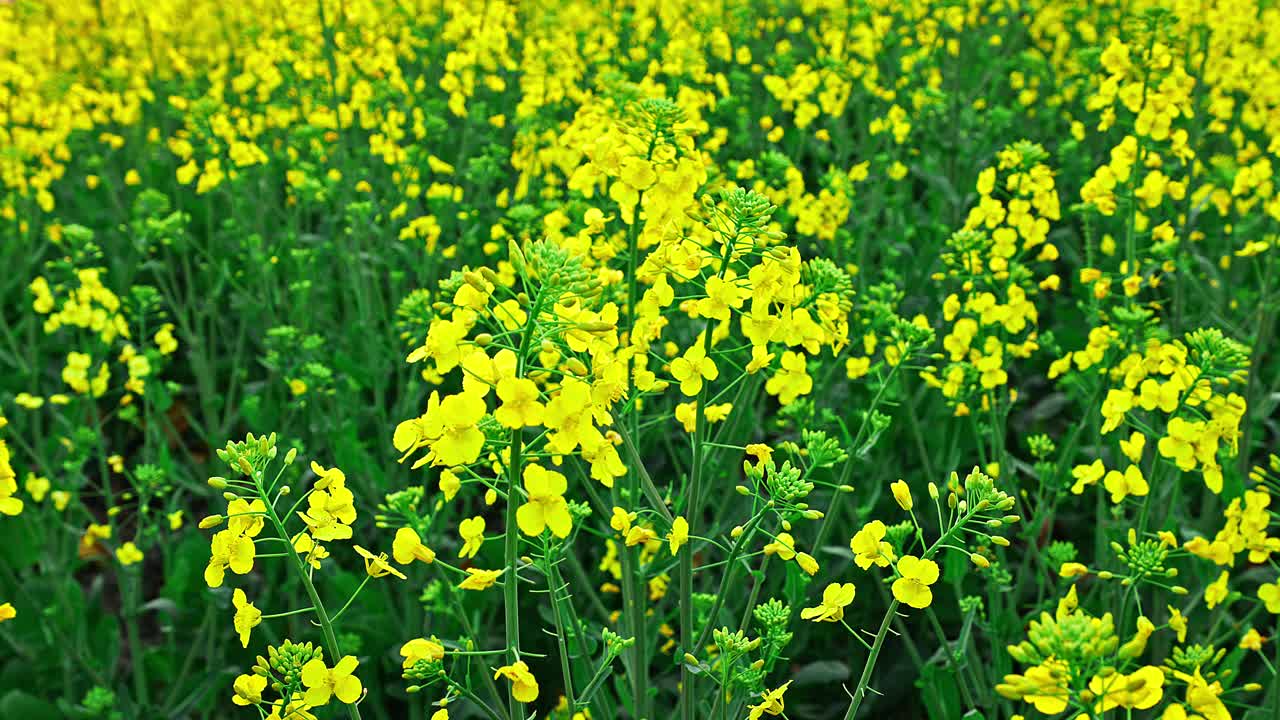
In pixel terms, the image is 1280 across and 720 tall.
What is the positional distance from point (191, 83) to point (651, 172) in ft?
16.0

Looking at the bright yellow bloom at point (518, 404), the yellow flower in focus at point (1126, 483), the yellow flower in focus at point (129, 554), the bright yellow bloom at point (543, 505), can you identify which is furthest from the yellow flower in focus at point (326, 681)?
the yellow flower in focus at point (129, 554)

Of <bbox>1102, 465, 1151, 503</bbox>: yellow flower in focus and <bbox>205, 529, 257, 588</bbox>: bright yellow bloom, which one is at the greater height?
<bbox>205, 529, 257, 588</bbox>: bright yellow bloom

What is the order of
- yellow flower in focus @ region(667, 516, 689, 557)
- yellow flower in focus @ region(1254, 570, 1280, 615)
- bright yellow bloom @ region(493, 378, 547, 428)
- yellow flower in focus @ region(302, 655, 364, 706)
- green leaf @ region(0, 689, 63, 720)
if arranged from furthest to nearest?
green leaf @ region(0, 689, 63, 720)
yellow flower in focus @ region(1254, 570, 1280, 615)
yellow flower in focus @ region(667, 516, 689, 557)
yellow flower in focus @ region(302, 655, 364, 706)
bright yellow bloom @ region(493, 378, 547, 428)

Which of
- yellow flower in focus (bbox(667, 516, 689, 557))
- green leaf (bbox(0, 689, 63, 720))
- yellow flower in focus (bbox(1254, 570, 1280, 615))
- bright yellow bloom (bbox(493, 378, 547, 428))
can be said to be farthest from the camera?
green leaf (bbox(0, 689, 63, 720))

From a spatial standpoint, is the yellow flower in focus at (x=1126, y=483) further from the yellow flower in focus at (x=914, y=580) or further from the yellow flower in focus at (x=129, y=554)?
the yellow flower in focus at (x=129, y=554)

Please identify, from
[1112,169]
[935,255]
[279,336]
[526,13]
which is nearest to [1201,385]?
[1112,169]

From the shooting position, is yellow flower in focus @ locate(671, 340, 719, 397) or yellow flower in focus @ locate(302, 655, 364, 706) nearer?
yellow flower in focus @ locate(302, 655, 364, 706)

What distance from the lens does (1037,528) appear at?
112 inches

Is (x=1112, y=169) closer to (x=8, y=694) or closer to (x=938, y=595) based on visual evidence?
(x=938, y=595)

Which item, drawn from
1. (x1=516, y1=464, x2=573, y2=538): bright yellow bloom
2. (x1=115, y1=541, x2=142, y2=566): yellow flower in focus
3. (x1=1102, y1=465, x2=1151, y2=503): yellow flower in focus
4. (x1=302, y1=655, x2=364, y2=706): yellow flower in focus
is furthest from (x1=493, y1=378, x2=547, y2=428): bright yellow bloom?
(x1=115, y1=541, x2=142, y2=566): yellow flower in focus

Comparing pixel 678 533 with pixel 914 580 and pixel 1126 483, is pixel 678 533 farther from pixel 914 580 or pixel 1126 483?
pixel 1126 483

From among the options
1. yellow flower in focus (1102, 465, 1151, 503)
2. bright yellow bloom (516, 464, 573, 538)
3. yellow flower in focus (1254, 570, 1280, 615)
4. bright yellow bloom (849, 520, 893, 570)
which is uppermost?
bright yellow bloom (516, 464, 573, 538)

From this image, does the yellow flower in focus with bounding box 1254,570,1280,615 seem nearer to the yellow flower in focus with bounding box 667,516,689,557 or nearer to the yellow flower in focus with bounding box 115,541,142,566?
the yellow flower in focus with bounding box 667,516,689,557

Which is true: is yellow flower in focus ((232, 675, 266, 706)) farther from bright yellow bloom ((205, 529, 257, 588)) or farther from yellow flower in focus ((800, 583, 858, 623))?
yellow flower in focus ((800, 583, 858, 623))
